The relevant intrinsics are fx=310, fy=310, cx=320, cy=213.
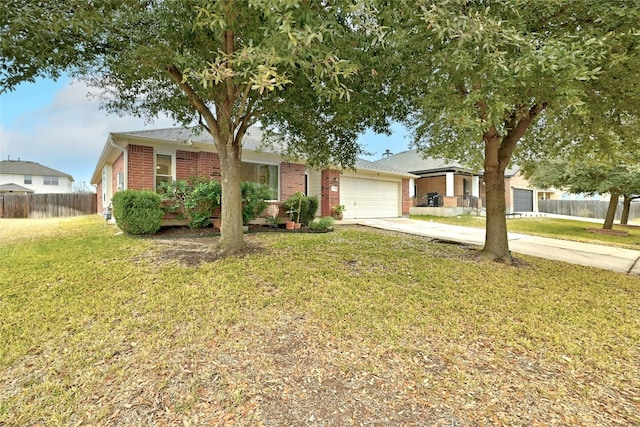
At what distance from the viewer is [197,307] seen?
3.54 m

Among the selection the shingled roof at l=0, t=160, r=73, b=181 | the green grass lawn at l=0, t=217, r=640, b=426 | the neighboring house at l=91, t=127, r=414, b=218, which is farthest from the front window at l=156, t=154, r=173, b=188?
the shingled roof at l=0, t=160, r=73, b=181

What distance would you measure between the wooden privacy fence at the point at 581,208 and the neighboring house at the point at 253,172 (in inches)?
749

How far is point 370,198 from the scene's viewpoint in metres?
15.9

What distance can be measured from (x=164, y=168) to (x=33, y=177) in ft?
127

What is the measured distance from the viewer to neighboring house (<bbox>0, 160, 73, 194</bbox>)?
34750 millimetres

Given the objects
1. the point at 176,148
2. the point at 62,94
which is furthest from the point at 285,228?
the point at 62,94

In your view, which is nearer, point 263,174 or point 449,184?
point 263,174

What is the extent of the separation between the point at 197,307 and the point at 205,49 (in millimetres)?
3844

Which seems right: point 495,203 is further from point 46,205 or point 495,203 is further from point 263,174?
point 46,205

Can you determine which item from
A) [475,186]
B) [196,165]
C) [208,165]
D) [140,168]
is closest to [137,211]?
[140,168]

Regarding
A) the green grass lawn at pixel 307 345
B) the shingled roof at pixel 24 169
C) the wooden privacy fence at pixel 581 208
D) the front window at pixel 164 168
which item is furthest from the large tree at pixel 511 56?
the shingled roof at pixel 24 169

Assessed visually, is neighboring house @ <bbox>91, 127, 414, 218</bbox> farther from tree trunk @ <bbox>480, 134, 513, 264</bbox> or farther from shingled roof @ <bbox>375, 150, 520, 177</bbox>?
tree trunk @ <bbox>480, 134, 513, 264</bbox>

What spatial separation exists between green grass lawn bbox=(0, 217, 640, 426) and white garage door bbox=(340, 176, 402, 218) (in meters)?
9.94

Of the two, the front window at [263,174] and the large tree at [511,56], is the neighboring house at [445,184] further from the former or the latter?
the large tree at [511,56]
